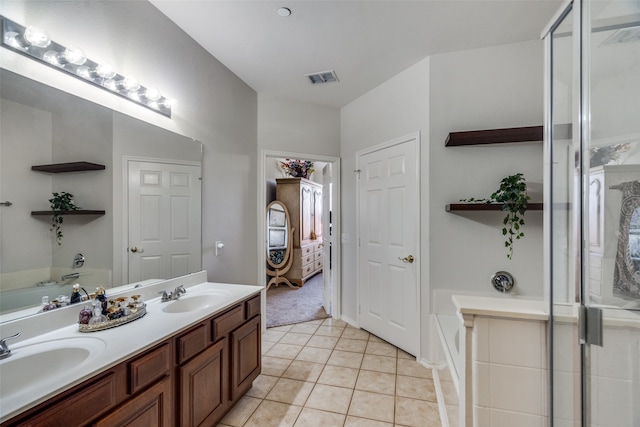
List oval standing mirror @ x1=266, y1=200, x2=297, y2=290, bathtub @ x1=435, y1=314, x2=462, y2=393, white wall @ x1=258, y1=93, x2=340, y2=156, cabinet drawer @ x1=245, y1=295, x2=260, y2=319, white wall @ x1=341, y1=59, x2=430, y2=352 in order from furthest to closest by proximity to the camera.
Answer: oval standing mirror @ x1=266, y1=200, x2=297, y2=290, white wall @ x1=258, y1=93, x2=340, y2=156, white wall @ x1=341, y1=59, x2=430, y2=352, cabinet drawer @ x1=245, y1=295, x2=260, y2=319, bathtub @ x1=435, y1=314, x2=462, y2=393

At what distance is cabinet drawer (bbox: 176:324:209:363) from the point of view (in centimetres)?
136

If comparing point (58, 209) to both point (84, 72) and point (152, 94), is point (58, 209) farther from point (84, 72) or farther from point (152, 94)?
point (152, 94)

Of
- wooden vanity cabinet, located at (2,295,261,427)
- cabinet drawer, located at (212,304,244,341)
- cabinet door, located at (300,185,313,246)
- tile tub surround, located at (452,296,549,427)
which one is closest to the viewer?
wooden vanity cabinet, located at (2,295,261,427)

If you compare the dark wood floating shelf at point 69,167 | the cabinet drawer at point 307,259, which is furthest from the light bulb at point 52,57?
the cabinet drawer at point 307,259

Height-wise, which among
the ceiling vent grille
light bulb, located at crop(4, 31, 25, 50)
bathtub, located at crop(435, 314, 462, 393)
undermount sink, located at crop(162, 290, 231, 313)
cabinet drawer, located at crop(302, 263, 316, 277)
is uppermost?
the ceiling vent grille

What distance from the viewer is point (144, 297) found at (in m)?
1.72

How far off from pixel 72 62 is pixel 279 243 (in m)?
3.95

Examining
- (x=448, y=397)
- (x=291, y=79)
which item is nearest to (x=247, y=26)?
(x=291, y=79)

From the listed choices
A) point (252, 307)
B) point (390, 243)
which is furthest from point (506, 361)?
point (390, 243)

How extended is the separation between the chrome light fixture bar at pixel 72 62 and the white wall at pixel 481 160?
7.07ft

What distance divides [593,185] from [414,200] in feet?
5.17

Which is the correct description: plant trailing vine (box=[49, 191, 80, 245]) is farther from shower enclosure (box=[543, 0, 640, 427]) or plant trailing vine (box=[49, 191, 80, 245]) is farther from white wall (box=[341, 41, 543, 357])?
white wall (box=[341, 41, 543, 357])

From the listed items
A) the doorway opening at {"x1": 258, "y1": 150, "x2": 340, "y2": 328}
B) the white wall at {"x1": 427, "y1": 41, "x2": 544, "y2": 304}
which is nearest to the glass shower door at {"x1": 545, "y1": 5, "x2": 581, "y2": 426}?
the white wall at {"x1": 427, "y1": 41, "x2": 544, "y2": 304}

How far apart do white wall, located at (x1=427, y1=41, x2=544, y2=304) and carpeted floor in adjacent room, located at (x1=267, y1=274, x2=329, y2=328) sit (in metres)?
1.87
